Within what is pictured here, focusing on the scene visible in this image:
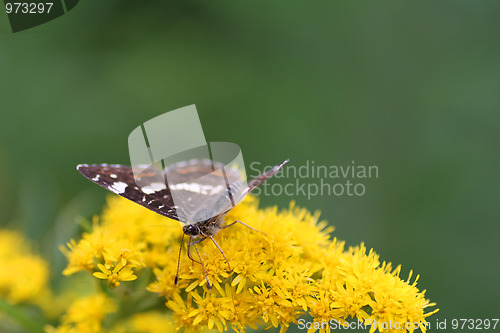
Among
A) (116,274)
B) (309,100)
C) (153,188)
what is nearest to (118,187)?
(153,188)

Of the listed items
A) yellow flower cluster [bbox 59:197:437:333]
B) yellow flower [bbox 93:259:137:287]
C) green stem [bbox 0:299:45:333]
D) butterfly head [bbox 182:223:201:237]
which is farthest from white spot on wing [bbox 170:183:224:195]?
green stem [bbox 0:299:45:333]

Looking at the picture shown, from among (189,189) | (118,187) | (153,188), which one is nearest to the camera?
(118,187)

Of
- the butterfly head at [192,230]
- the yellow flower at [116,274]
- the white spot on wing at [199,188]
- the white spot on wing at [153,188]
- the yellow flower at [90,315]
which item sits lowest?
the yellow flower at [90,315]

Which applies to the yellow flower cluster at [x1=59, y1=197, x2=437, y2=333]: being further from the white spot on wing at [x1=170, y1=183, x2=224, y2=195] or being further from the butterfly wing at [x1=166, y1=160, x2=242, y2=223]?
the white spot on wing at [x1=170, y1=183, x2=224, y2=195]

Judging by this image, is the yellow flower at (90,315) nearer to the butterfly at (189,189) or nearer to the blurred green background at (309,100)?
the butterfly at (189,189)

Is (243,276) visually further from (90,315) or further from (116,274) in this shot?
(90,315)

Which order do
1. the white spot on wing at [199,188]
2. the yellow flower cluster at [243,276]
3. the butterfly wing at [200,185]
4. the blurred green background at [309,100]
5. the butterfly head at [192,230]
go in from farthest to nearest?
the blurred green background at [309,100] < the white spot on wing at [199,188] < the butterfly wing at [200,185] < the butterfly head at [192,230] < the yellow flower cluster at [243,276]

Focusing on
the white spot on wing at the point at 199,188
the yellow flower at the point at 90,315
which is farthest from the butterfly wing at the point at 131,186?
the yellow flower at the point at 90,315
